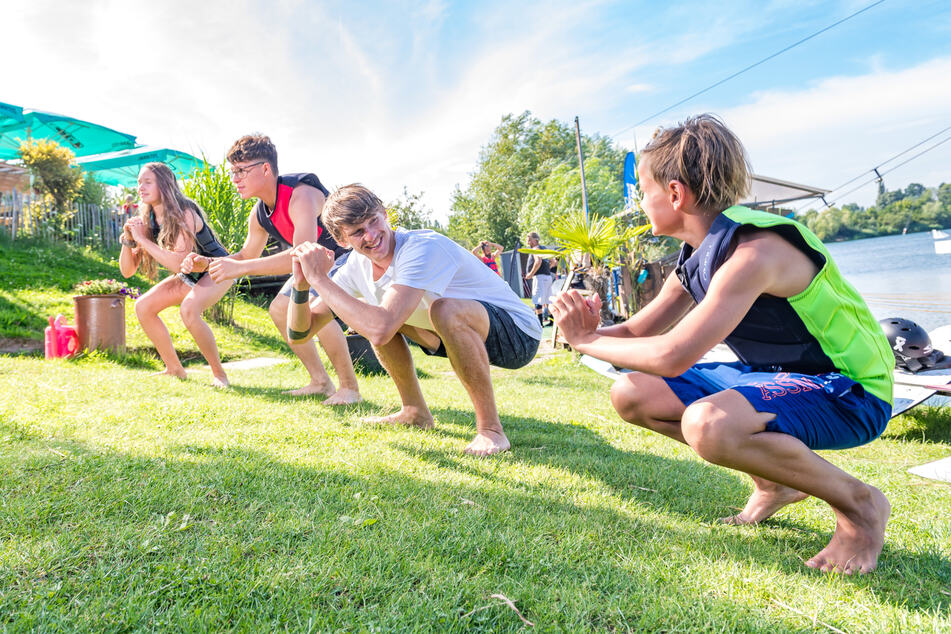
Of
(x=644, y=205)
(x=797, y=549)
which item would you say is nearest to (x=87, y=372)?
(x=644, y=205)

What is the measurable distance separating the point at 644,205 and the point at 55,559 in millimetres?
2016

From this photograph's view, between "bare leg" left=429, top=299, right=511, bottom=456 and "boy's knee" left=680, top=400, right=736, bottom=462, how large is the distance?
4.35ft

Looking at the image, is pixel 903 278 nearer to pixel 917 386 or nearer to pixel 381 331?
pixel 917 386

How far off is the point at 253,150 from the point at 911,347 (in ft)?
16.4

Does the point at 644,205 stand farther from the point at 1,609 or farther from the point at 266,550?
the point at 1,609

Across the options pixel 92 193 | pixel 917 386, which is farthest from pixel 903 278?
pixel 92 193

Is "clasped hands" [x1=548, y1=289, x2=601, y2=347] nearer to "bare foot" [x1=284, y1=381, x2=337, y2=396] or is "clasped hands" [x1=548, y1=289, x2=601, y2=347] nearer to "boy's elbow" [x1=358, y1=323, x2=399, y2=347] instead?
"boy's elbow" [x1=358, y1=323, x2=399, y2=347]

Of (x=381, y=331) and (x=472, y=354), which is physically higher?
(x=381, y=331)

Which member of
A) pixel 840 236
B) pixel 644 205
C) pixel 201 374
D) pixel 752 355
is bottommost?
pixel 201 374

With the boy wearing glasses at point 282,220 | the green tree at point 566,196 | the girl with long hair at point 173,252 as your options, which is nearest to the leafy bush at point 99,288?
the girl with long hair at point 173,252

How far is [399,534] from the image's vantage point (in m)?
1.86

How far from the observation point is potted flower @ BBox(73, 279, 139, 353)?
230 inches

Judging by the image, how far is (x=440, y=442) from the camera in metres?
3.17

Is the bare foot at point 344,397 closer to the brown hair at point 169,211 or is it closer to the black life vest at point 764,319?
the brown hair at point 169,211
